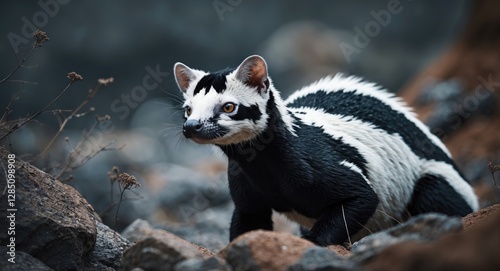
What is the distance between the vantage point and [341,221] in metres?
5.34

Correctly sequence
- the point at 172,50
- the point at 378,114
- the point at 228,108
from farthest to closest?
1. the point at 172,50
2. the point at 378,114
3. the point at 228,108

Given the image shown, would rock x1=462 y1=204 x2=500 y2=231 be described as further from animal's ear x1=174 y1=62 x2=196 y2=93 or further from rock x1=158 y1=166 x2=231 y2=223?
rock x1=158 y1=166 x2=231 y2=223

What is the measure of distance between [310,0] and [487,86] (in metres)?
13.9

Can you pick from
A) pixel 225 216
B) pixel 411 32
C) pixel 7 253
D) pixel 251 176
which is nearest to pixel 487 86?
pixel 225 216

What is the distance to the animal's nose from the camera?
4.82m

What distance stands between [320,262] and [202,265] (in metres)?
0.63

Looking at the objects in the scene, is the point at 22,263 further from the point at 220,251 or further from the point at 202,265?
the point at 202,265

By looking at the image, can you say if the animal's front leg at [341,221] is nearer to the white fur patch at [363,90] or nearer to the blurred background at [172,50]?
the white fur patch at [363,90]

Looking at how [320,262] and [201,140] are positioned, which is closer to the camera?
[320,262]

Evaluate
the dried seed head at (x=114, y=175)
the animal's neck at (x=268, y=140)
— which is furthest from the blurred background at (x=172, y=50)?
the animal's neck at (x=268, y=140)

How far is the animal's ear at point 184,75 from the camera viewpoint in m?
5.60

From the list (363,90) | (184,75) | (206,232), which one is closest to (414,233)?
(184,75)

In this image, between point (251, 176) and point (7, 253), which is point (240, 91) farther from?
point (7, 253)

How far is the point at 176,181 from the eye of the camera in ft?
43.1
